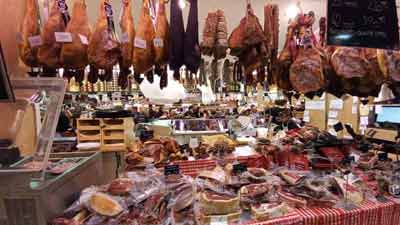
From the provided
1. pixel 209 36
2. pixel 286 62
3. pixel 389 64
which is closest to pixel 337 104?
pixel 389 64

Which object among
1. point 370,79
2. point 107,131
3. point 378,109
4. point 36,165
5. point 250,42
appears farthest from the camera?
point 378,109

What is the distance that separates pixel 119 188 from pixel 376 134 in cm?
549

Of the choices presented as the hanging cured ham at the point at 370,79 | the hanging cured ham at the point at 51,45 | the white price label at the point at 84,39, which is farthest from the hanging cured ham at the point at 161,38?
the hanging cured ham at the point at 370,79

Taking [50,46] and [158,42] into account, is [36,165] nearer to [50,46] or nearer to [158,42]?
[50,46]

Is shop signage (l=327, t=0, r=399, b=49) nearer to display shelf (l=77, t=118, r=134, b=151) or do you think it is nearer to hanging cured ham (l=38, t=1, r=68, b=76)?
hanging cured ham (l=38, t=1, r=68, b=76)

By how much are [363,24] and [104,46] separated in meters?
1.66

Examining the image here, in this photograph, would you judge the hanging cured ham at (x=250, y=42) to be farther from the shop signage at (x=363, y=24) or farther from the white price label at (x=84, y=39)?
the white price label at (x=84, y=39)

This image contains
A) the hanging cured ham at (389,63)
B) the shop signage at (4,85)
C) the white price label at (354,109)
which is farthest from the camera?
the white price label at (354,109)

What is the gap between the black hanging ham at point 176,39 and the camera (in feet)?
5.27

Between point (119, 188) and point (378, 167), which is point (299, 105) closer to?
point (378, 167)

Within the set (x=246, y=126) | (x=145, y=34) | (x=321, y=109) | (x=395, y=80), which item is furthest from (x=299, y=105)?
(x=145, y=34)

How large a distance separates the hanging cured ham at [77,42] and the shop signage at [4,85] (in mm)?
253

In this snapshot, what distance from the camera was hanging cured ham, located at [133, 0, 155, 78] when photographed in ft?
5.04

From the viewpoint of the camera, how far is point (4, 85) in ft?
4.49
